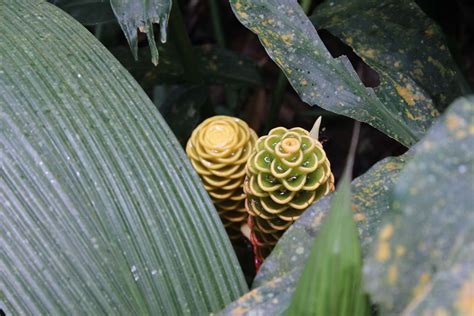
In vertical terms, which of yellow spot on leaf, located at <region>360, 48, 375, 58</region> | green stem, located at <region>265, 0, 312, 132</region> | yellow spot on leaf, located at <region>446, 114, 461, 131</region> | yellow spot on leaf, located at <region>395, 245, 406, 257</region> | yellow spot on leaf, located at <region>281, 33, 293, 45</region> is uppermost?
yellow spot on leaf, located at <region>281, 33, 293, 45</region>

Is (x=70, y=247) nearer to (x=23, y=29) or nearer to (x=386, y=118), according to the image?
(x=23, y=29)

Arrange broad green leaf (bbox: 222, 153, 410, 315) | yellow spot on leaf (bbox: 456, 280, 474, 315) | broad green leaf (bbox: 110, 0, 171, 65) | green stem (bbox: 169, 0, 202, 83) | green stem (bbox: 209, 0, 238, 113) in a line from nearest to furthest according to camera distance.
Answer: yellow spot on leaf (bbox: 456, 280, 474, 315), broad green leaf (bbox: 222, 153, 410, 315), broad green leaf (bbox: 110, 0, 171, 65), green stem (bbox: 169, 0, 202, 83), green stem (bbox: 209, 0, 238, 113)

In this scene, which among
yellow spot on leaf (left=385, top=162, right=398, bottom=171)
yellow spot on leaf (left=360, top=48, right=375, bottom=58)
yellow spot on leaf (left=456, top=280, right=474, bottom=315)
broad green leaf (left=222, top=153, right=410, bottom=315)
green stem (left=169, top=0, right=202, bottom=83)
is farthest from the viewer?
green stem (left=169, top=0, right=202, bottom=83)

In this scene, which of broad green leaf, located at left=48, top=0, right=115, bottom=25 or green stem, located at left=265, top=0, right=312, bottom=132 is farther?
green stem, located at left=265, top=0, right=312, bottom=132

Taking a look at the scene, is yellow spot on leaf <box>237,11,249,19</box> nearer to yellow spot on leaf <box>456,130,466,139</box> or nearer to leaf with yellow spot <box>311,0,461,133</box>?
leaf with yellow spot <box>311,0,461,133</box>

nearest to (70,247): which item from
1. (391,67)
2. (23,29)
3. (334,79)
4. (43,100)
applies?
(43,100)

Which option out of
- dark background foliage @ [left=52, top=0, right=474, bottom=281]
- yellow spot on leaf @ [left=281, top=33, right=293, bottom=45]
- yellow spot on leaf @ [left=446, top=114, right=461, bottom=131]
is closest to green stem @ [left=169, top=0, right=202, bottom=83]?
dark background foliage @ [left=52, top=0, right=474, bottom=281]

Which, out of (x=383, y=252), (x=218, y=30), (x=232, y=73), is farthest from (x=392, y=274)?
(x=218, y=30)

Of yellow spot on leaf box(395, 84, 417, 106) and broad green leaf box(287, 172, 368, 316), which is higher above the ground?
broad green leaf box(287, 172, 368, 316)
